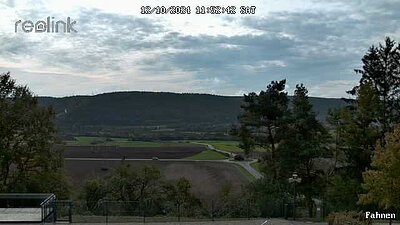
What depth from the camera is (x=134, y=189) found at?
43500mm

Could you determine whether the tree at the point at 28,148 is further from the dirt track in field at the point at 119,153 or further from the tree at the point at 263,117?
the dirt track in field at the point at 119,153

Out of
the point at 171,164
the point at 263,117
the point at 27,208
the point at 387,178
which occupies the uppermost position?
the point at 263,117

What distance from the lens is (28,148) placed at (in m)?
38.4

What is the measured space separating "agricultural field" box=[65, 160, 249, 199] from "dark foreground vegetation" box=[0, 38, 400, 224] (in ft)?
15.5

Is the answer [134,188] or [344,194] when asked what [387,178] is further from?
[134,188]

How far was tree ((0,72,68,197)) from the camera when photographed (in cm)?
3828

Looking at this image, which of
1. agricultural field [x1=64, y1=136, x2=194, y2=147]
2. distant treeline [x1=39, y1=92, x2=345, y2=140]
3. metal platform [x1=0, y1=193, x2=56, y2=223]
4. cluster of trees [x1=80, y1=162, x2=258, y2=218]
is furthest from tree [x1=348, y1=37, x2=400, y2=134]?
distant treeline [x1=39, y1=92, x2=345, y2=140]

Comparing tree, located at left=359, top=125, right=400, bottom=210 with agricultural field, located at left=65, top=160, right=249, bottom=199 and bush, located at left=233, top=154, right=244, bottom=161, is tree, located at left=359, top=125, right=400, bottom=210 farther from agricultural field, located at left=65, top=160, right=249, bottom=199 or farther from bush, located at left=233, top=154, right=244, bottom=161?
bush, located at left=233, top=154, right=244, bottom=161

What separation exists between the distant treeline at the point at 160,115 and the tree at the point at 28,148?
81.4m

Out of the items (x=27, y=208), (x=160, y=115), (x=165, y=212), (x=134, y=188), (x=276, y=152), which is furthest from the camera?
(x=160, y=115)

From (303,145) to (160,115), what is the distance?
104679 mm

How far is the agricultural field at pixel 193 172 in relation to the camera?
2212 inches

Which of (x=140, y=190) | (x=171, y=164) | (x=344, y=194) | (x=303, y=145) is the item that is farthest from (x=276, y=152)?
(x=171, y=164)

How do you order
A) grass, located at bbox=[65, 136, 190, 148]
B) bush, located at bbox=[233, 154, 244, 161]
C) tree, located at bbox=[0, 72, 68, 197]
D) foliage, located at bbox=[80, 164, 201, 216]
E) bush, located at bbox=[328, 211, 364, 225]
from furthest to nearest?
grass, located at bbox=[65, 136, 190, 148] → bush, located at bbox=[233, 154, 244, 161] → foliage, located at bbox=[80, 164, 201, 216] → tree, located at bbox=[0, 72, 68, 197] → bush, located at bbox=[328, 211, 364, 225]
